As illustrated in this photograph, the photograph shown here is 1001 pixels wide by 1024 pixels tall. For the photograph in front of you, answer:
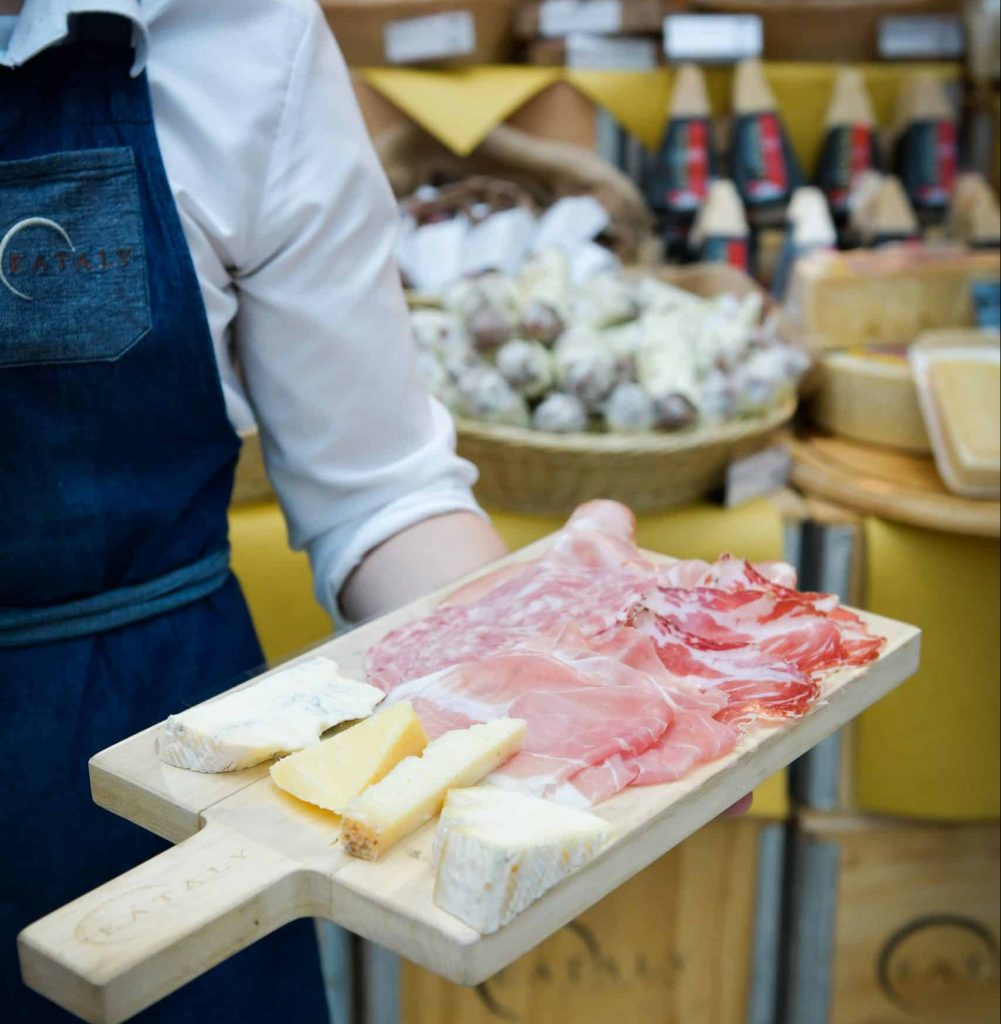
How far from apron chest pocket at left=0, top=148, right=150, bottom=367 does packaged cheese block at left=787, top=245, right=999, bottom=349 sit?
5.15 ft

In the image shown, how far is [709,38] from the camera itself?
2.94 meters

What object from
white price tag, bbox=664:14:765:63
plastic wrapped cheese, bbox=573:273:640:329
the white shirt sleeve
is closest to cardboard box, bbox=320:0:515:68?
white price tag, bbox=664:14:765:63

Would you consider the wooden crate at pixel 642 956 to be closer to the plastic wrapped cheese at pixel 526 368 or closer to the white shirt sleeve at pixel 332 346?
the plastic wrapped cheese at pixel 526 368

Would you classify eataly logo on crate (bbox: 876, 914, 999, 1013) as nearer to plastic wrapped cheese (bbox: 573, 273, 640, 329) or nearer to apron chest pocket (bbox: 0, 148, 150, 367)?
plastic wrapped cheese (bbox: 573, 273, 640, 329)

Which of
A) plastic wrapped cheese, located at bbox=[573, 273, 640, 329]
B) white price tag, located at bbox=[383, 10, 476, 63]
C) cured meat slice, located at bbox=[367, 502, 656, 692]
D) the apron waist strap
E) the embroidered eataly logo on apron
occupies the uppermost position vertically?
white price tag, located at bbox=[383, 10, 476, 63]

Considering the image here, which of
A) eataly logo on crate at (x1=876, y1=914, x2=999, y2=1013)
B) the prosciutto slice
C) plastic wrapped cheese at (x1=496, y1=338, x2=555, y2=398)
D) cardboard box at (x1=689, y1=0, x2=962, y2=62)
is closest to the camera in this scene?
the prosciutto slice

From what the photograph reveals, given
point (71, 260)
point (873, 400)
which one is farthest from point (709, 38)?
point (71, 260)

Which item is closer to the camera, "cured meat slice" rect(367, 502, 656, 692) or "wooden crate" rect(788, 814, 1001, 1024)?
"cured meat slice" rect(367, 502, 656, 692)

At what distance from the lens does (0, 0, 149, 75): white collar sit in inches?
37.9

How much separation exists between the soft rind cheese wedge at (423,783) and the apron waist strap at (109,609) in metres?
0.36

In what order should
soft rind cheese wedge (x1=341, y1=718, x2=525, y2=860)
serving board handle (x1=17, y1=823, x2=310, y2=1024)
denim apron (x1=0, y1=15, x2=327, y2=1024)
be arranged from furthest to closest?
denim apron (x1=0, y1=15, x2=327, y2=1024)
soft rind cheese wedge (x1=341, y1=718, x2=525, y2=860)
serving board handle (x1=17, y1=823, x2=310, y2=1024)

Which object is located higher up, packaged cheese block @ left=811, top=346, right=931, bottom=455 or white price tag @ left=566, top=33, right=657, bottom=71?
white price tag @ left=566, top=33, right=657, bottom=71

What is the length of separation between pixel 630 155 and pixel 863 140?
535 mm

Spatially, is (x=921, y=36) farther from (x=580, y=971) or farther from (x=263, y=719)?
(x=263, y=719)
